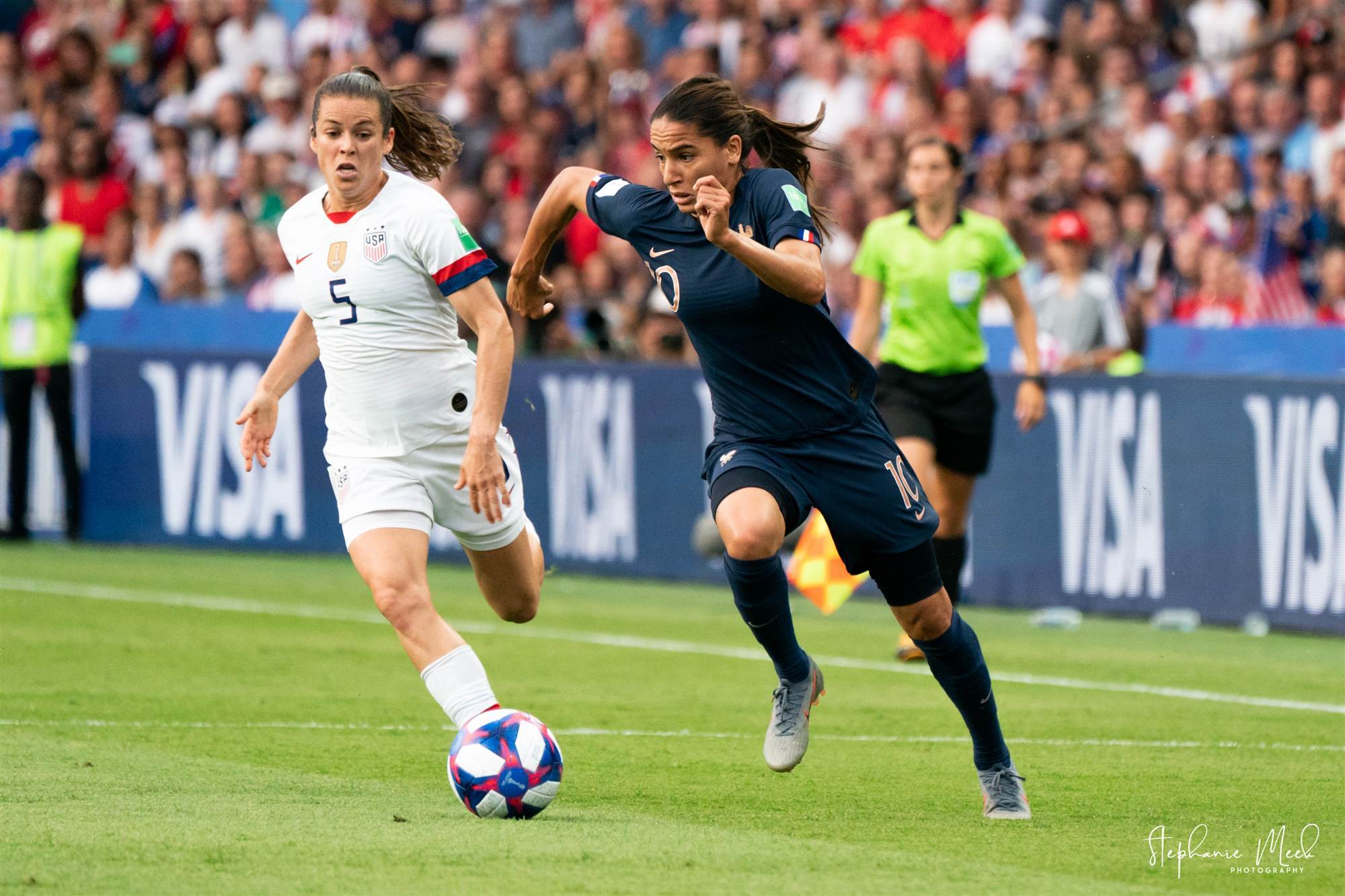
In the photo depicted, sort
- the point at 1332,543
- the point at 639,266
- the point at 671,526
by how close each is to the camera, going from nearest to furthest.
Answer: the point at 1332,543 → the point at 671,526 → the point at 639,266

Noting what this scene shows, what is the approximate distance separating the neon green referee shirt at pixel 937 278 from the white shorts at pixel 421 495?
423 cm

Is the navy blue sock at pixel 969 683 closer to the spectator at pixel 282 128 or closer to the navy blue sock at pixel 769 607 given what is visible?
the navy blue sock at pixel 769 607

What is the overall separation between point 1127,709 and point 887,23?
10231mm

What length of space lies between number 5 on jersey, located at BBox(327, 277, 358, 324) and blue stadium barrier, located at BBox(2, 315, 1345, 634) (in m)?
3.44

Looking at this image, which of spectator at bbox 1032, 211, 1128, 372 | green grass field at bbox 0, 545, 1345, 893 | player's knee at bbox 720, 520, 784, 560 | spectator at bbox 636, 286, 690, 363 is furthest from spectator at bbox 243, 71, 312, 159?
player's knee at bbox 720, 520, 784, 560

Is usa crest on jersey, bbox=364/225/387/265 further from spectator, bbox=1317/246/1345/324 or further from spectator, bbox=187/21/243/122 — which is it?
spectator, bbox=187/21/243/122

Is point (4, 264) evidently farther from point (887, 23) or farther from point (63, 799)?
point (63, 799)

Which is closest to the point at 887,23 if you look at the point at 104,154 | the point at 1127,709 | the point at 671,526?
the point at 671,526

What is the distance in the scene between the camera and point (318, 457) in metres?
16.2

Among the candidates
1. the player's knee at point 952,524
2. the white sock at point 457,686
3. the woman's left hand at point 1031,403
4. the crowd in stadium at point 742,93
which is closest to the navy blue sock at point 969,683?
the white sock at point 457,686

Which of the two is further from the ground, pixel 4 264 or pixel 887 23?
pixel 887 23

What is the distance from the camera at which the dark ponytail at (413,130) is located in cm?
687

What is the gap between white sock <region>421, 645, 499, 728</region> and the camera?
258 inches

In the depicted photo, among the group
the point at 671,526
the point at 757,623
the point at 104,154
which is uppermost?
the point at 104,154
